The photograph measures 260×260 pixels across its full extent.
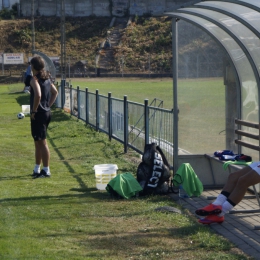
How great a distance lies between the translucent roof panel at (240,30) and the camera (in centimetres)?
876

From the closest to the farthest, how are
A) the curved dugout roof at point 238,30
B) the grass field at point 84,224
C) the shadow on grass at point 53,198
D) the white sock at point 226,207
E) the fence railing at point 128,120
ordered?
1. the grass field at point 84,224
2. the white sock at point 226,207
3. the curved dugout roof at point 238,30
4. the shadow on grass at point 53,198
5. the fence railing at point 128,120

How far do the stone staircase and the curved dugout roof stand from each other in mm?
52394

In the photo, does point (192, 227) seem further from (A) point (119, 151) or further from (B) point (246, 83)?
(A) point (119, 151)

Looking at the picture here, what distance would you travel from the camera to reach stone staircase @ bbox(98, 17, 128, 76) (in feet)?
212

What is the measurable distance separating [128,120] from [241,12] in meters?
5.59

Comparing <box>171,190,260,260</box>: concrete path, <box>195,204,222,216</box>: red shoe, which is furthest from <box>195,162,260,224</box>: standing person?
<box>171,190,260,260</box>: concrete path

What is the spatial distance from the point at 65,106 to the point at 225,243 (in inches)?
719

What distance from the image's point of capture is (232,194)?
23.5 ft

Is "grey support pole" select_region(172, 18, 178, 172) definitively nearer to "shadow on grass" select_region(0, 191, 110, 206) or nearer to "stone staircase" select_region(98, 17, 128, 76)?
"shadow on grass" select_region(0, 191, 110, 206)

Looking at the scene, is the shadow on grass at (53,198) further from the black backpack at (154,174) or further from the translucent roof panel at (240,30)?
the translucent roof panel at (240,30)

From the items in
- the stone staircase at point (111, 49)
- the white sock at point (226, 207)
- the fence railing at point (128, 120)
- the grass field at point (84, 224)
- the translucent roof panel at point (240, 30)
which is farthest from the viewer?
the stone staircase at point (111, 49)

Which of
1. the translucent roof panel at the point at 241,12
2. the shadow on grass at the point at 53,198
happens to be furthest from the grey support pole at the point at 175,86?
the shadow on grass at the point at 53,198

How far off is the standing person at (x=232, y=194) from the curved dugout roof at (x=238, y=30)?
6.40 ft

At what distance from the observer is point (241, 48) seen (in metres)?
8.91
